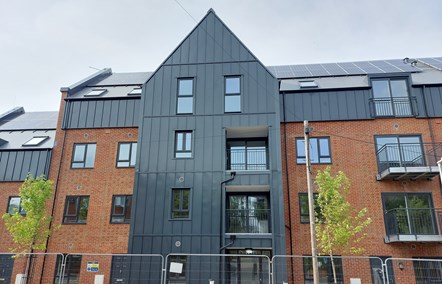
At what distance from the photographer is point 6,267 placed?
619 inches

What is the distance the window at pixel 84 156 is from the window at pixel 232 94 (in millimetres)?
7220

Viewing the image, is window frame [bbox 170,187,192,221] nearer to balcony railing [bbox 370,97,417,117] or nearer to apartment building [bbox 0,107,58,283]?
apartment building [bbox 0,107,58,283]

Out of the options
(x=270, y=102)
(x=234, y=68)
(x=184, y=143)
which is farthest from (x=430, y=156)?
(x=184, y=143)

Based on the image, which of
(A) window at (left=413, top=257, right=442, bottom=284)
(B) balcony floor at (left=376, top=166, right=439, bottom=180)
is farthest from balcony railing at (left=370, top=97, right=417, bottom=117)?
(A) window at (left=413, top=257, right=442, bottom=284)

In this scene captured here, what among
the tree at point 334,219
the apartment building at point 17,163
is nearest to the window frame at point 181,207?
the tree at point 334,219

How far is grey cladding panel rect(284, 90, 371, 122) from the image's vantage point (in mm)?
15961

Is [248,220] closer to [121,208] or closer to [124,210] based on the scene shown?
[124,210]

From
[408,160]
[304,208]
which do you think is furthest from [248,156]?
[408,160]

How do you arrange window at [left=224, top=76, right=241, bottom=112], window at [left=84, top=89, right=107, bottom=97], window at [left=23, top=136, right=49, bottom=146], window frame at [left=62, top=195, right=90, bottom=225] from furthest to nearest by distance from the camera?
window at [left=84, top=89, right=107, bottom=97]
window at [left=23, top=136, right=49, bottom=146]
window frame at [left=62, top=195, right=90, bottom=225]
window at [left=224, top=76, right=241, bottom=112]

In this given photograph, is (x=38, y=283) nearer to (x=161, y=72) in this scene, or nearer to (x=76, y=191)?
(x=76, y=191)

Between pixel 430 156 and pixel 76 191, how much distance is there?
16518mm

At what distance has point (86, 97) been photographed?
58.2 feet

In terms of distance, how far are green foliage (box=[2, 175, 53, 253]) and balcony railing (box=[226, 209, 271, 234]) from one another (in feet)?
26.1

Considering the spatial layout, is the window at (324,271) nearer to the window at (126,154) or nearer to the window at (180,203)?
the window at (180,203)
